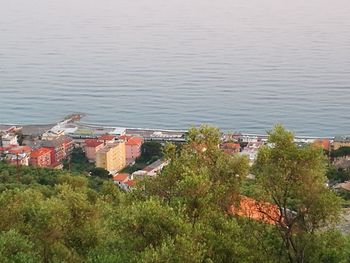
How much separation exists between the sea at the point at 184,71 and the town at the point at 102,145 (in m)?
1.04

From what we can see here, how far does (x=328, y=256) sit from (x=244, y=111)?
16.1 meters

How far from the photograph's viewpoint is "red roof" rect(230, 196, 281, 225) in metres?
5.02

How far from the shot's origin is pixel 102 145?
58.3ft

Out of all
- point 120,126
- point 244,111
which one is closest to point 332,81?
point 244,111

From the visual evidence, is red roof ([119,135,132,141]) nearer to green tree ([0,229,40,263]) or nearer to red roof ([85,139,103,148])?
red roof ([85,139,103,148])

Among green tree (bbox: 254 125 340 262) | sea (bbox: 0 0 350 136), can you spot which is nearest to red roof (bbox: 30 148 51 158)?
sea (bbox: 0 0 350 136)

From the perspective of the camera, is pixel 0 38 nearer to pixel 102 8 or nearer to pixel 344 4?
pixel 102 8

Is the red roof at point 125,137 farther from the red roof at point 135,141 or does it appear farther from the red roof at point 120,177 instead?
the red roof at point 120,177

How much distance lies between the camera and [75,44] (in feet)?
108

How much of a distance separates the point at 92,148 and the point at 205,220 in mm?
13425

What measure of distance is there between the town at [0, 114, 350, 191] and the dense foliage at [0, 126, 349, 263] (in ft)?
32.0

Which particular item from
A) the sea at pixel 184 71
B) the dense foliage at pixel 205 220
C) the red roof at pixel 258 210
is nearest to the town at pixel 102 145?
the sea at pixel 184 71

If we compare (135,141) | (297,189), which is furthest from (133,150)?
(297,189)

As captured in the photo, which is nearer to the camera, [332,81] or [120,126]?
[120,126]
